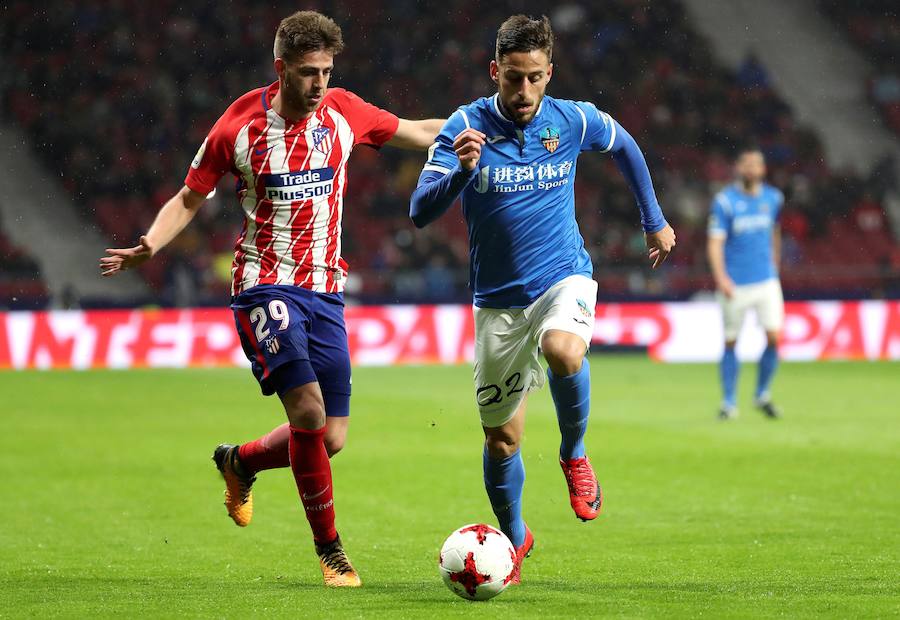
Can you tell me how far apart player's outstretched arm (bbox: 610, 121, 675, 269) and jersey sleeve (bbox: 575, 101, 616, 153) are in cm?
4

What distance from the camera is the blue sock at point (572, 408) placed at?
556 centimetres

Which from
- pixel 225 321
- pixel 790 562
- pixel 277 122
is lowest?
pixel 225 321

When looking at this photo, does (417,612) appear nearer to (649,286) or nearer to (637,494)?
(637,494)

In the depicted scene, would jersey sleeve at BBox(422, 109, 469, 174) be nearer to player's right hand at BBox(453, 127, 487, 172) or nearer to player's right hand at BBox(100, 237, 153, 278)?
player's right hand at BBox(453, 127, 487, 172)

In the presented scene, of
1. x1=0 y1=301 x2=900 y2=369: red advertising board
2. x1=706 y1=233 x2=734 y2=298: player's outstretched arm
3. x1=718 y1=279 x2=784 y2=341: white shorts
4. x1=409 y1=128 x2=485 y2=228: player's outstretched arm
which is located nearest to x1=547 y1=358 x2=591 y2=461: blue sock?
x1=409 y1=128 x2=485 y2=228: player's outstretched arm

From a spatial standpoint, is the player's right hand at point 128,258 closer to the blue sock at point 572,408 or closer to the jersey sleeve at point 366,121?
the jersey sleeve at point 366,121

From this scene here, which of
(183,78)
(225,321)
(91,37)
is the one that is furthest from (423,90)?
(225,321)

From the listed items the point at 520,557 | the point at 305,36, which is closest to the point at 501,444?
the point at 520,557

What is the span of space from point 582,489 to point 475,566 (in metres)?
0.76

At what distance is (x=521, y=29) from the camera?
17.3ft

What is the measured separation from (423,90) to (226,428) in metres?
13.9

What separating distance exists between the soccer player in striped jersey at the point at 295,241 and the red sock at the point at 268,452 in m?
0.27

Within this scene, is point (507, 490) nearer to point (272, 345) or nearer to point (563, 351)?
point (563, 351)

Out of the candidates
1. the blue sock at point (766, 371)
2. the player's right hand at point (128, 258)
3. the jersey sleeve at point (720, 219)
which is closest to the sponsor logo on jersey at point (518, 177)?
the player's right hand at point (128, 258)
